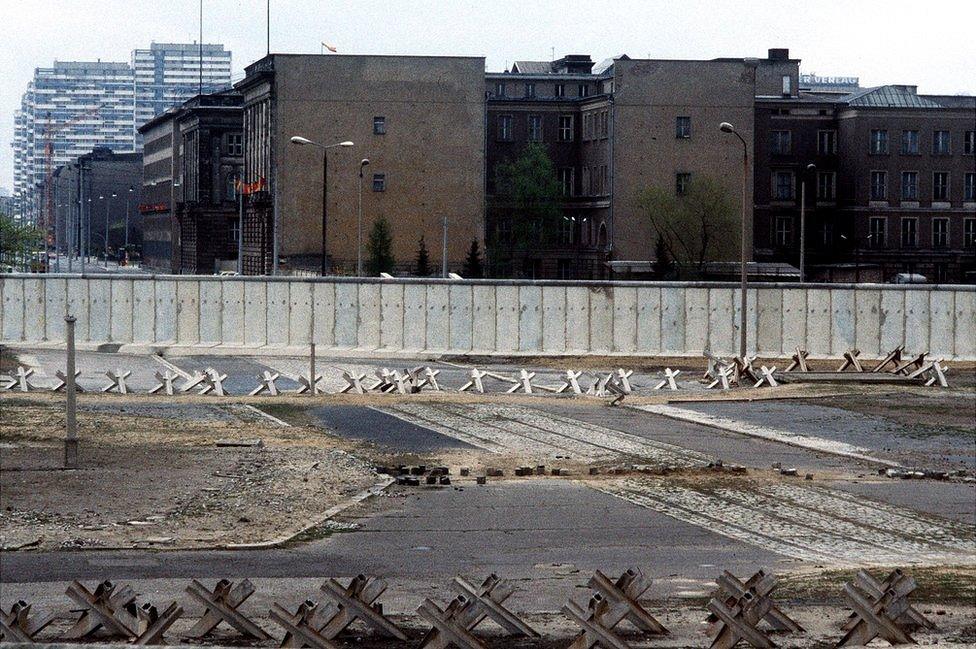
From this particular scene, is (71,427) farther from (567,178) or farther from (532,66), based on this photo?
(532,66)

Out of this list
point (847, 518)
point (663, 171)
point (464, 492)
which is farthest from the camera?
point (663, 171)

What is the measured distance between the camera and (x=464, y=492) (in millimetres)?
25328

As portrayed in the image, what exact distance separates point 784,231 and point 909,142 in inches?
398

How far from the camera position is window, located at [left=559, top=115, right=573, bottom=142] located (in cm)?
11088

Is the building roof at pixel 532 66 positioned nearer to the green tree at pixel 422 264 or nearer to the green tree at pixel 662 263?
the green tree at pixel 422 264

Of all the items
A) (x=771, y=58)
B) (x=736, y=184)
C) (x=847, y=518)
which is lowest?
(x=847, y=518)

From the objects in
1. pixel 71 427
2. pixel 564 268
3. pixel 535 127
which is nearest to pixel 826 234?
pixel 564 268

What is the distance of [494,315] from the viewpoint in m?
58.5

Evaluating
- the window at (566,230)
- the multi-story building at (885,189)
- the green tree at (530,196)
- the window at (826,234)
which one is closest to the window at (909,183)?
the multi-story building at (885,189)

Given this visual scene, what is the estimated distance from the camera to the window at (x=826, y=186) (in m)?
108

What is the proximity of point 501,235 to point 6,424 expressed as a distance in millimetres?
74769

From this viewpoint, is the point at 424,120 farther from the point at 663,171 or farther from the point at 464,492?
the point at 464,492

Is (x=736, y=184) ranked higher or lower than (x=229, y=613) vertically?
higher

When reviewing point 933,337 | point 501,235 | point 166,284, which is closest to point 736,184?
point 501,235
